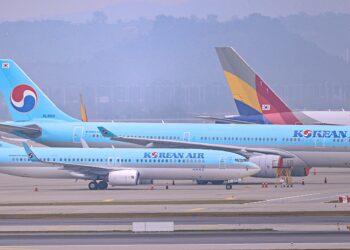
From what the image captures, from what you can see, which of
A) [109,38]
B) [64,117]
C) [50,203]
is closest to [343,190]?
[50,203]

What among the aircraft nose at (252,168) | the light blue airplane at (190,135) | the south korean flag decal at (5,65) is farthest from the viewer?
the south korean flag decal at (5,65)

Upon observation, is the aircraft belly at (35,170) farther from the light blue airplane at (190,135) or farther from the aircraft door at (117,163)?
the light blue airplane at (190,135)

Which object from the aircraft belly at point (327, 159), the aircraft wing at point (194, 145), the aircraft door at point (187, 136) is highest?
the aircraft door at point (187, 136)

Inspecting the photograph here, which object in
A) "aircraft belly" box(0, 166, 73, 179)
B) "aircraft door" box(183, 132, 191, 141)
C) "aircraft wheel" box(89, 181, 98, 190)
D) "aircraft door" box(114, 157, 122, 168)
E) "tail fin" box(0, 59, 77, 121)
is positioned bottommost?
"aircraft wheel" box(89, 181, 98, 190)

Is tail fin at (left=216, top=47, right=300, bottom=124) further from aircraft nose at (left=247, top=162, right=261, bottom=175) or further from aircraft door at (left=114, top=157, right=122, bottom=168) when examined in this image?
aircraft door at (left=114, top=157, right=122, bottom=168)

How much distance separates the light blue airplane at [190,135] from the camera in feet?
186

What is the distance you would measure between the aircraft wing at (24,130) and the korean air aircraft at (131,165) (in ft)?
27.7

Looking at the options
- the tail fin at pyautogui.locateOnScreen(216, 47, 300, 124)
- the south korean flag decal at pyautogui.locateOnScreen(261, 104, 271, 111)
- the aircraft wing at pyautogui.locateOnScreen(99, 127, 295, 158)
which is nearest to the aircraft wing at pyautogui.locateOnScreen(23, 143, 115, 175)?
the aircraft wing at pyautogui.locateOnScreen(99, 127, 295, 158)

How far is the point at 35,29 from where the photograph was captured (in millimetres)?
170875

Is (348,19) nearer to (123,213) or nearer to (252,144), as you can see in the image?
(252,144)

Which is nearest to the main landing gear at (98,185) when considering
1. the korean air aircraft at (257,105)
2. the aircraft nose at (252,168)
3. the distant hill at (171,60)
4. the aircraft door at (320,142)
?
the aircraft nose at (252,168)

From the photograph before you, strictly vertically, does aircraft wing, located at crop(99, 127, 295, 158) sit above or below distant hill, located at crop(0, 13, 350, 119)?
below

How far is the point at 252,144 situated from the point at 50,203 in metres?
18.5

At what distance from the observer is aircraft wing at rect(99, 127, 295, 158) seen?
57062mm
